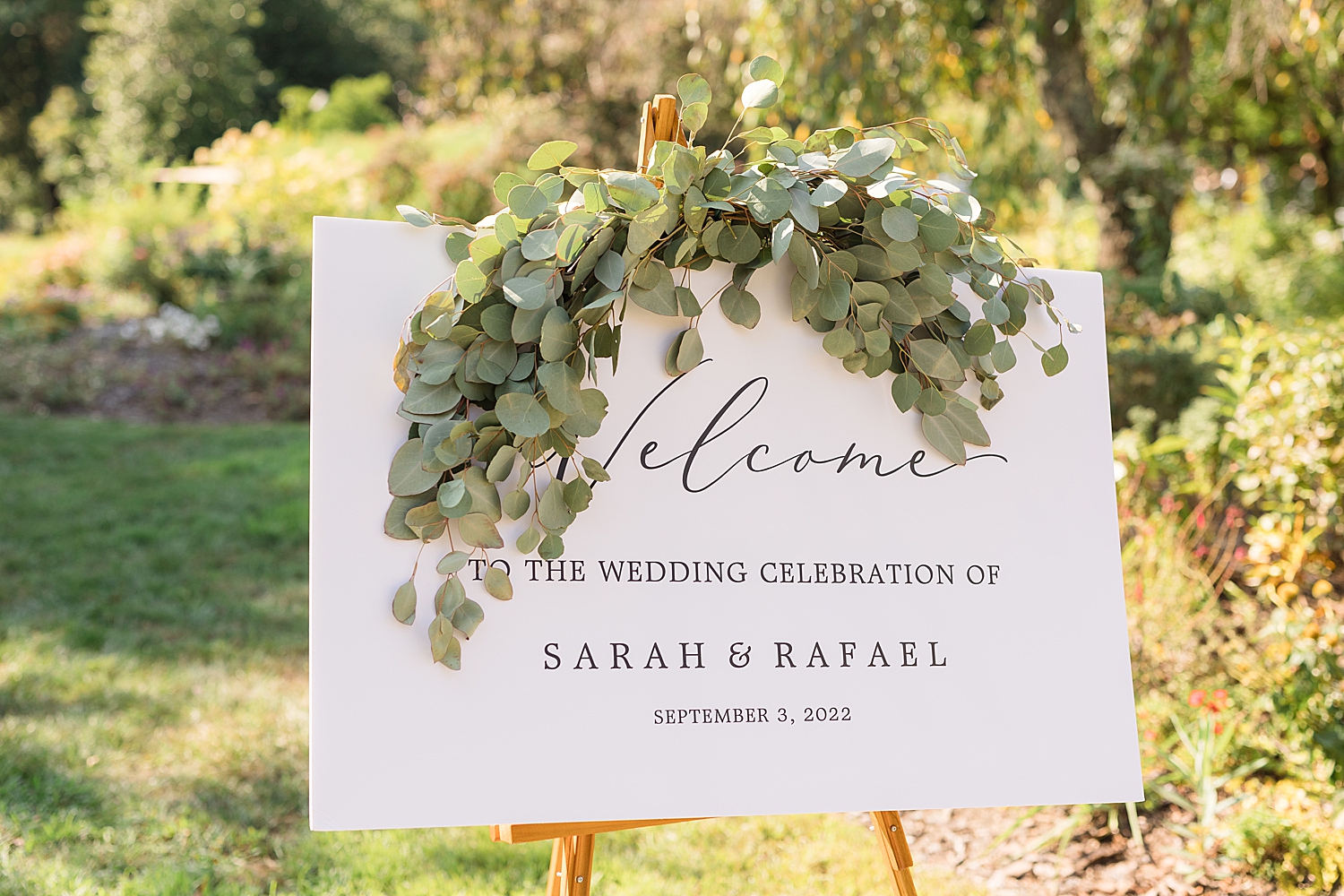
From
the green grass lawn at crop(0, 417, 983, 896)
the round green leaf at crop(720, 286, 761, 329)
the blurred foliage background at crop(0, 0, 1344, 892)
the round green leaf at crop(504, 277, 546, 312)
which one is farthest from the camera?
the blurred foliage background at crop(0, 0, 1344, 892)

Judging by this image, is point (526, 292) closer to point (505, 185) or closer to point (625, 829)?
point (505, 185)

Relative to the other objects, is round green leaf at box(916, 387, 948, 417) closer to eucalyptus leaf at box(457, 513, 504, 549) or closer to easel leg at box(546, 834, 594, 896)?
eucalyptus leaf at box(457, 513, 504, 549)

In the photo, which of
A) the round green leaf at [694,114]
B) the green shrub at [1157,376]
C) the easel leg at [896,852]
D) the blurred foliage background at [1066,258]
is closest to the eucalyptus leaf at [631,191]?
the round green leaf at [694,114]

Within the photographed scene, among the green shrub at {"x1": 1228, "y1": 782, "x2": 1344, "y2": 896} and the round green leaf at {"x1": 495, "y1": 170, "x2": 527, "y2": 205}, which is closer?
the round green leaf at {"x1": 495, "y1": 170, "x2": 527, "y2": 205}

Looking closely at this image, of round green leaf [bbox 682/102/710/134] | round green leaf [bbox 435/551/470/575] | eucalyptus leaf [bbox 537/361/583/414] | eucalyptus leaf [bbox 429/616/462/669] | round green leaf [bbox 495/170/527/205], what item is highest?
round green leaf [bbox 682/102/710/134]

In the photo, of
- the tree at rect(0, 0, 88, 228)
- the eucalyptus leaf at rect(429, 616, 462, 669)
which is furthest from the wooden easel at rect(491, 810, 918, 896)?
the tree at rect(0, 0, 88, 228)

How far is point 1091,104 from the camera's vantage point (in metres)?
4.79

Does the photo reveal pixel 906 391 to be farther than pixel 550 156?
Yes

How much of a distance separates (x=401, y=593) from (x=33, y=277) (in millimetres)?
7242

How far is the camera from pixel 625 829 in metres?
1.17

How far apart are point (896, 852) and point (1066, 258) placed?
17.5 feet

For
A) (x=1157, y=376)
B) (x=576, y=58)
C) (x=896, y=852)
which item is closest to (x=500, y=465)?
(x=896, y=852)

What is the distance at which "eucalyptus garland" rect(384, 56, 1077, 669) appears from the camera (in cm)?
102

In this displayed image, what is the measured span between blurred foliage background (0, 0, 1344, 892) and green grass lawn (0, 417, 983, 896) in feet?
0.10
